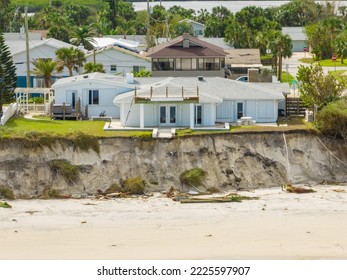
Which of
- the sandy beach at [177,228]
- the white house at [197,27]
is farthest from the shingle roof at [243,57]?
the white house at [197,27]

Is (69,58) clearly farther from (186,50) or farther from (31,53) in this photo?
(186,50)

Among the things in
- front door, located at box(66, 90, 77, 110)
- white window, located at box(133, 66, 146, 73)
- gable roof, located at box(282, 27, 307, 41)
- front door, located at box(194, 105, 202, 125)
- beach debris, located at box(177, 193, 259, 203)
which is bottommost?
beach debris, located at box(177, 193, 259, 203)

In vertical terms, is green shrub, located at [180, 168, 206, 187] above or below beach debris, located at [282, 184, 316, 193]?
above

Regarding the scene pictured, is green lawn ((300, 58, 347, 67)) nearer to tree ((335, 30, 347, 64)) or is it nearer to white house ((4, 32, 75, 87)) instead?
tree ((335, 30, 347, 64))

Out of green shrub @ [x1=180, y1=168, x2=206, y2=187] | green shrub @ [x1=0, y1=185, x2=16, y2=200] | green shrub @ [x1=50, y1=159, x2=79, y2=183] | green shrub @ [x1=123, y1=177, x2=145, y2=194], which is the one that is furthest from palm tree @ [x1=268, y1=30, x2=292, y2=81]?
green shrub @ [x1=0, y1=185, x2=16, y2=200]

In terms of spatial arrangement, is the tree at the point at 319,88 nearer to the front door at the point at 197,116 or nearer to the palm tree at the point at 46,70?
the front door at the point at 197,116

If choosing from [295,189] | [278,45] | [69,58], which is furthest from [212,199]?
[278,45]
